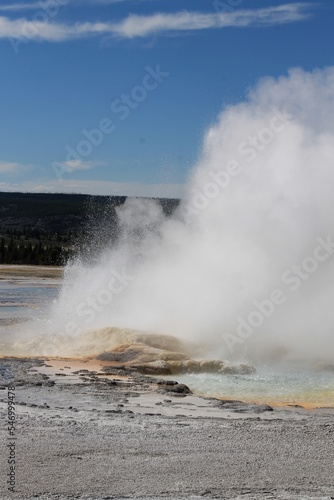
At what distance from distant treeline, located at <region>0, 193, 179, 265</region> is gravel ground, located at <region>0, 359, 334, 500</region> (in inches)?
1532

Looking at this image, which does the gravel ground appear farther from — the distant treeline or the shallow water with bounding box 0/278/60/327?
the distant treeline

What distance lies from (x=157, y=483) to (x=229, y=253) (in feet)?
37.8

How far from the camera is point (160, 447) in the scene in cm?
784

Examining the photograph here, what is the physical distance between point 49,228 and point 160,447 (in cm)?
8487

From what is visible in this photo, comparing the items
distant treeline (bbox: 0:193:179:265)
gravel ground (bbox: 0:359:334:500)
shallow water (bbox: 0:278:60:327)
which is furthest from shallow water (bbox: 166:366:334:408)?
distant treeline (bbox: 0:193:179:265)

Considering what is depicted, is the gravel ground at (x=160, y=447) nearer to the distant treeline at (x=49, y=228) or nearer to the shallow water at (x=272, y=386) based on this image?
the shallow water at (x=272, y=386)

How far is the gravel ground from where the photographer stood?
6562mm

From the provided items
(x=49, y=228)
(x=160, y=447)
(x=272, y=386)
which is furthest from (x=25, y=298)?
(x=49, y=228)

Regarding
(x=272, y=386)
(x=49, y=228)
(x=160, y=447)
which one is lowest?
(x=160, y=447)

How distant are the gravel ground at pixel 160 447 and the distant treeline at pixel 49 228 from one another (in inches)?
1532

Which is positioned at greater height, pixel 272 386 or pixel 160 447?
pixel 272 386

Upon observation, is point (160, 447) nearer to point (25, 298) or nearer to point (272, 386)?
point (272, 386)

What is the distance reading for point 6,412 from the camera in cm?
927

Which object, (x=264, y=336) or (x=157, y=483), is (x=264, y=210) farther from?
(x=157, y=483)
